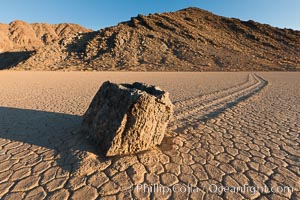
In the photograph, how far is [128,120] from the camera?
2.77 m

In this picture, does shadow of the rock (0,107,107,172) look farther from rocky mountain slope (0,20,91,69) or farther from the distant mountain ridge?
the distant mountain ridge

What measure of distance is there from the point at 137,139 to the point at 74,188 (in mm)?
1089

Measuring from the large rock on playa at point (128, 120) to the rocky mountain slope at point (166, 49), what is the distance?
80.1 ft

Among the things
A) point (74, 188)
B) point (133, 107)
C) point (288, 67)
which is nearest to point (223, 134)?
point (133, 107)

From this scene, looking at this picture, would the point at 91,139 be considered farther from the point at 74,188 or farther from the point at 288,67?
the point at 288,67

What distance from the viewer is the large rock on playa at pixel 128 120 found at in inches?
108

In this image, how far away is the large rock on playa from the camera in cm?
274

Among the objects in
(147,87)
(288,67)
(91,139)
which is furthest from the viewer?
(288,67)

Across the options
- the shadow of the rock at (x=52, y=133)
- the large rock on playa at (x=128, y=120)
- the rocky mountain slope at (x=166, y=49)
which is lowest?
the shadow of the rock at (x=52, y=133)

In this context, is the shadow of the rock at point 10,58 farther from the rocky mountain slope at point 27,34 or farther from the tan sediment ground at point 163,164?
the tan sediment ground at point 163,164

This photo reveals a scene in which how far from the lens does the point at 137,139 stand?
289 cm

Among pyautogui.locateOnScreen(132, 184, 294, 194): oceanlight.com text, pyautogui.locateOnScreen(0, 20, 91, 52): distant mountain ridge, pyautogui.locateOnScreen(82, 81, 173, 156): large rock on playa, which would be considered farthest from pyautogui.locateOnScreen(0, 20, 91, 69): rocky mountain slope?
pyautogui.locateOnScreen(132, 184, 294, 194): oceanlight.com text

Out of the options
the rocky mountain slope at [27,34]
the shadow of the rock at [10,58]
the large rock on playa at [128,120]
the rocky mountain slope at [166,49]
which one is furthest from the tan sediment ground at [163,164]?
the rocky mountain slope at [27,34]

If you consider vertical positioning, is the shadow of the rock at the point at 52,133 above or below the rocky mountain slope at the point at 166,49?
below
